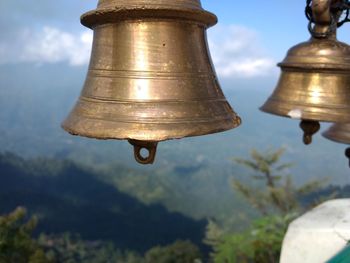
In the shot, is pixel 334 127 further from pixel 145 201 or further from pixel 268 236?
pixel 145 201

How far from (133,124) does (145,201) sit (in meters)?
38.0

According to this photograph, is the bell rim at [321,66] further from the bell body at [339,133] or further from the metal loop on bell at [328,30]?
the bell body at [339,133]

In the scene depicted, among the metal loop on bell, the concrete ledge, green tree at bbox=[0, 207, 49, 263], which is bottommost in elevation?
green tree at bbox=[0, 207, 49, 263]

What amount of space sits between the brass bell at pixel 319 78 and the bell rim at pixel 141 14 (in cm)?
90

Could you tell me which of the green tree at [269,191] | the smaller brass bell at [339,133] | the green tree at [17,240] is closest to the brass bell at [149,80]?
the smaller brass bell at [339,133]

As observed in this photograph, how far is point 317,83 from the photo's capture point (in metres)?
2.17

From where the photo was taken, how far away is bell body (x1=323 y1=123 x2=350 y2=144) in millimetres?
2879

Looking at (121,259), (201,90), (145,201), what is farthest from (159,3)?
(145,201)

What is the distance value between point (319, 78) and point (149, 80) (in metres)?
1.20

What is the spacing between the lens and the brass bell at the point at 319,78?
2064 mm

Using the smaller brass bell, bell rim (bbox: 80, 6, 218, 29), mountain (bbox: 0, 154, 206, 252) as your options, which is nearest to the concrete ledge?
the smaller brass bell

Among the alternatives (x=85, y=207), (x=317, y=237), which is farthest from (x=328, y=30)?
(x=85, y=207)

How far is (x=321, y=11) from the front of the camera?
Answer: 201 centimetres

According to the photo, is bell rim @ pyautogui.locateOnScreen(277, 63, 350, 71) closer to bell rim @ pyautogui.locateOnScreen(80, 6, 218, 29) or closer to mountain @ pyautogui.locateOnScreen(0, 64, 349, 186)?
bell rim @ pyautogui.locateOnScreen(80, 6, 218, 29)
